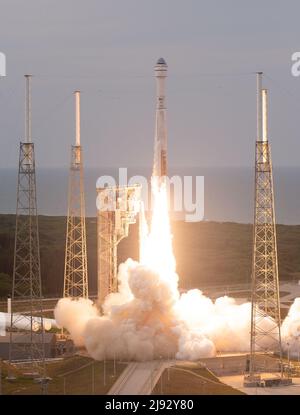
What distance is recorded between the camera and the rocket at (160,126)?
45.1 m

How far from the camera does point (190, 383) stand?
130 ft

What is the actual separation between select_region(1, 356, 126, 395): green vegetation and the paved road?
29cm

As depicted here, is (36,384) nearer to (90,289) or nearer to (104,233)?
(104,233)

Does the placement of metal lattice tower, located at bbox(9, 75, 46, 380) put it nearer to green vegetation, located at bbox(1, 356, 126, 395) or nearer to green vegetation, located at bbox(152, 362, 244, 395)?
green vegetation, located at bbox(1, 356, 126, 395)

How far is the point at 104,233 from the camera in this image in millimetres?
49469

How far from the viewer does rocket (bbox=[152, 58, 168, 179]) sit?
45125mm

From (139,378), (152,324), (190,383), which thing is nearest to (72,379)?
(139,378)

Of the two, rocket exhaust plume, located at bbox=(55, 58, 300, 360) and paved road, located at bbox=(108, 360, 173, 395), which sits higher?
rocket exhaust plume, located at bbox=(55, 58, 300, 360)

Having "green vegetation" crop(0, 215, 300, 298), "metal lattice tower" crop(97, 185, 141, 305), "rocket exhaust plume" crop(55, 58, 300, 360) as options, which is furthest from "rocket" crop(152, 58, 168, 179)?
"green vegetation" crop(0, 215, 300, 298)

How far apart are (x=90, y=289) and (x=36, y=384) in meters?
27.7

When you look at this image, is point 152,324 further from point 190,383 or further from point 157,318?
point 190,383

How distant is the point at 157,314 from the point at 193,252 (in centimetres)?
4542

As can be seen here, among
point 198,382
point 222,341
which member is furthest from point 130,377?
point 222,341
